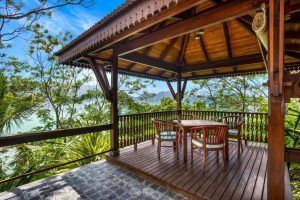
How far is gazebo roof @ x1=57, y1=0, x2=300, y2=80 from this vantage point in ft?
7.18

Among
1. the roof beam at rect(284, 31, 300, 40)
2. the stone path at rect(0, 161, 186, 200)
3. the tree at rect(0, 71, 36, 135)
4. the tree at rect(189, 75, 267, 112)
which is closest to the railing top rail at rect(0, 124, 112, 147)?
the tree at rect(0, 71, 36, 135)

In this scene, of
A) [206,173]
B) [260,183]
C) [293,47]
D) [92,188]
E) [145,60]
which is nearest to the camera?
[260,183]

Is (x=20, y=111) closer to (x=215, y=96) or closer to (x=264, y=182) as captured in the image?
(x=264, y=182)

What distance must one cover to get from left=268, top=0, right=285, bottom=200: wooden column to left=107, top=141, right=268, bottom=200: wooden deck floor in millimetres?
684

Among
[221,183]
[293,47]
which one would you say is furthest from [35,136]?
[293,47]

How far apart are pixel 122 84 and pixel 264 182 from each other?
866cm

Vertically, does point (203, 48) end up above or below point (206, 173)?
above

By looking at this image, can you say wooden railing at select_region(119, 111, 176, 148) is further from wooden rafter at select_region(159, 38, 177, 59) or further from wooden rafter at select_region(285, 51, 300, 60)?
wooden rafter at select_region(285, 51, 300, 60)

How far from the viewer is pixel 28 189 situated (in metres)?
2.73

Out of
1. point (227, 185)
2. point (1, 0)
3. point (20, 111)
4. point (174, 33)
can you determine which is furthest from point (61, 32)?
point (227, 185)

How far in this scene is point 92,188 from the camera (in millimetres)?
2766

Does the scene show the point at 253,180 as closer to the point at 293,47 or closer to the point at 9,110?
the point at 293,47

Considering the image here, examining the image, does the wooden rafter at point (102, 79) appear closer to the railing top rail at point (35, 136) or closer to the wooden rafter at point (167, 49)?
the railing top rail at point (35, 136)

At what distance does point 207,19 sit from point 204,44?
2789 mm
